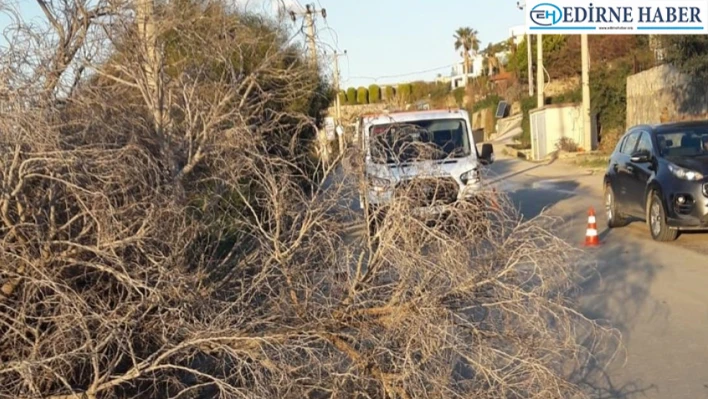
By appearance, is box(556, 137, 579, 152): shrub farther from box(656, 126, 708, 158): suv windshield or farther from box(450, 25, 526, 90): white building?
box(450, 25, 526, 90): white building

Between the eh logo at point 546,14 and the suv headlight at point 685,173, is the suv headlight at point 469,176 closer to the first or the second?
the suv headlight at point 685,173

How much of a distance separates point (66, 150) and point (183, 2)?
1810 millimetres

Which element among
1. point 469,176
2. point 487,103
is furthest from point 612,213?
point 487,103

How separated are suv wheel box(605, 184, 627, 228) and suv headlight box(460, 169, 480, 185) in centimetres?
810

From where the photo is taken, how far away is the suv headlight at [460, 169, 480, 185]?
5354 mm

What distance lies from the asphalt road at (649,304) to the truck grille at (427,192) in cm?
109

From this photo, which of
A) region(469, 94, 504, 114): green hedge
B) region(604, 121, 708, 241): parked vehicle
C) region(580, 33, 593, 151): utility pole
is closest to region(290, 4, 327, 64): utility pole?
region(604, 121, 708, 241): parked vehicle

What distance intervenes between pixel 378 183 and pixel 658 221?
8285mm

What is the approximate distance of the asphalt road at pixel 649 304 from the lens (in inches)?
234

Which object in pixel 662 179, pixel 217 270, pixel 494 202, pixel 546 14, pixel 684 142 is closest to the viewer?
pixel 217 270

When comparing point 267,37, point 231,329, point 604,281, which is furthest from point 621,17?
point 231,329

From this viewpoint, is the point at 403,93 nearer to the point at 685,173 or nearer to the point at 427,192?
the point at 685,173

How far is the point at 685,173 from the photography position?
11586 mm

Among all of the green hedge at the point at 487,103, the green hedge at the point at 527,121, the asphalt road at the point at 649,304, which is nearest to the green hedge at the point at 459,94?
the green hedge at the point at 487,103
